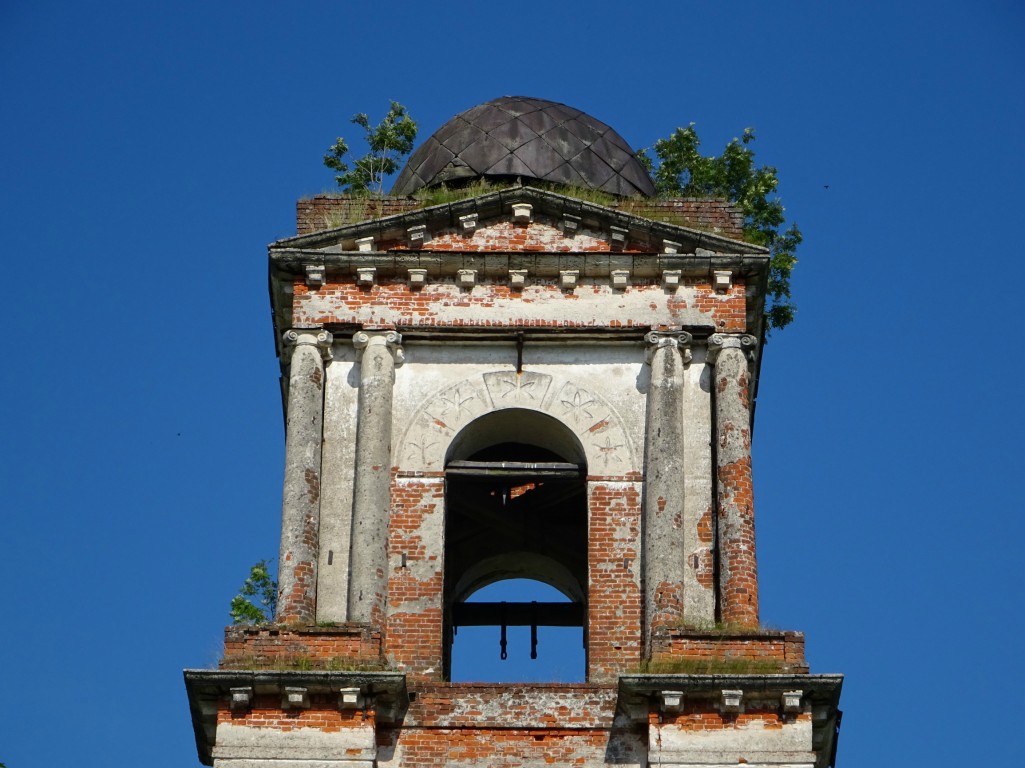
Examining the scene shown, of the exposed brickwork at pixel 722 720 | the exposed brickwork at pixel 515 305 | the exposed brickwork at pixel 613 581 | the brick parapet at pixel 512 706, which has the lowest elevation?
the exposed brickwork at pixel 722 720

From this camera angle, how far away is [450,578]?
25.8 meters

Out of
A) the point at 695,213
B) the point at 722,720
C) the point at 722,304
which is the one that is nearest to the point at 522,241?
the point at 695,213

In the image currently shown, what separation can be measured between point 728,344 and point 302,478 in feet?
14.1

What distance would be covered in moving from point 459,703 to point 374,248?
5.01 metres

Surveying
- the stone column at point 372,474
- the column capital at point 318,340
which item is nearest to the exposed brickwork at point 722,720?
the stone column at point 372,474

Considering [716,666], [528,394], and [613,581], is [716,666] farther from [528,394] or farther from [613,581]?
[528,394]

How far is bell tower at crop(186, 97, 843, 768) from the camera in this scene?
68.5 feet

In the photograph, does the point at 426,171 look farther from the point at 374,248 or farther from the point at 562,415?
the point at 562,415

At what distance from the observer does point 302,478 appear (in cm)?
2266

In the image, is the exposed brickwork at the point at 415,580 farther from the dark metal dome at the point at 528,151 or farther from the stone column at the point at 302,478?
the dark metal dome at the point at 528,151

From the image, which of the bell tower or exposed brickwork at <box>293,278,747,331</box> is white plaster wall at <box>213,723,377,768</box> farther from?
exposed brickwork at <box>293,278,747,331</box>

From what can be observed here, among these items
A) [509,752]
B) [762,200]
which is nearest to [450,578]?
[509,752]

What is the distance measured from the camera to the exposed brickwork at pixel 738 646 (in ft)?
69.4

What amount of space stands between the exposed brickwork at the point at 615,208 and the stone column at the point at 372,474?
1.50 meters
